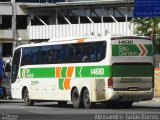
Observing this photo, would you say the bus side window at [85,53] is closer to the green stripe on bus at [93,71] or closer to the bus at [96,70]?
the bus at [96,70]

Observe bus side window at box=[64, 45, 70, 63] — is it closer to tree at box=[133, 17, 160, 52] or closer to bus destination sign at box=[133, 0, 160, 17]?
bus destination sign at box=[133, 0, 160, 17]

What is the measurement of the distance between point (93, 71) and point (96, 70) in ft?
0.79

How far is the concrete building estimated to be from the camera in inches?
2825

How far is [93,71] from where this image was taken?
1236 inches

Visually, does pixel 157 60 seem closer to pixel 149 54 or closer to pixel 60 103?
pixel 60 103

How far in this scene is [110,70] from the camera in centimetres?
3059

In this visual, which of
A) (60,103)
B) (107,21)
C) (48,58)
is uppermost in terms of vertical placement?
(107,21)

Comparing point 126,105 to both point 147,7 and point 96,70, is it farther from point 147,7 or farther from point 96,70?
point 147,7

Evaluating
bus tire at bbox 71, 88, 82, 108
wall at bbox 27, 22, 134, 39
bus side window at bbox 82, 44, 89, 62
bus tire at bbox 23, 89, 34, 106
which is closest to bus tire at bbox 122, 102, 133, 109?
bus tire at bbox 71, 88, 82, 108

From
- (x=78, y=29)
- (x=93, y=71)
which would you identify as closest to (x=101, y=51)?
(x=93, y=71)

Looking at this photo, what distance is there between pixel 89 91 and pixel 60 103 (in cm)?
489

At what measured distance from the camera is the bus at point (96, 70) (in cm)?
3081

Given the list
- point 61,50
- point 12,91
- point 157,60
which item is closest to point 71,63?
point 61,50

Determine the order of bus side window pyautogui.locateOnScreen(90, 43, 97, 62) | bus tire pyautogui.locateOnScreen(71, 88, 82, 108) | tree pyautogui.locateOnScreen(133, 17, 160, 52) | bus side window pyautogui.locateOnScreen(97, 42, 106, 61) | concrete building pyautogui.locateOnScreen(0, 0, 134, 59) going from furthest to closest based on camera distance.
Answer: concrete building pyautogui.locateOnScreen(0, 0, 134, 59)
tree pyautogui.locateOnScreen(133, 17, 160, 52)
bus tire pyautogui.locateOnScreen(71, 88, 82, 108)
bus side window pyautogui.locateOnScreen(90, 43, 97, 62)
bus side window pyautogui.locateOnScreen(97, 42, 106, 61)
